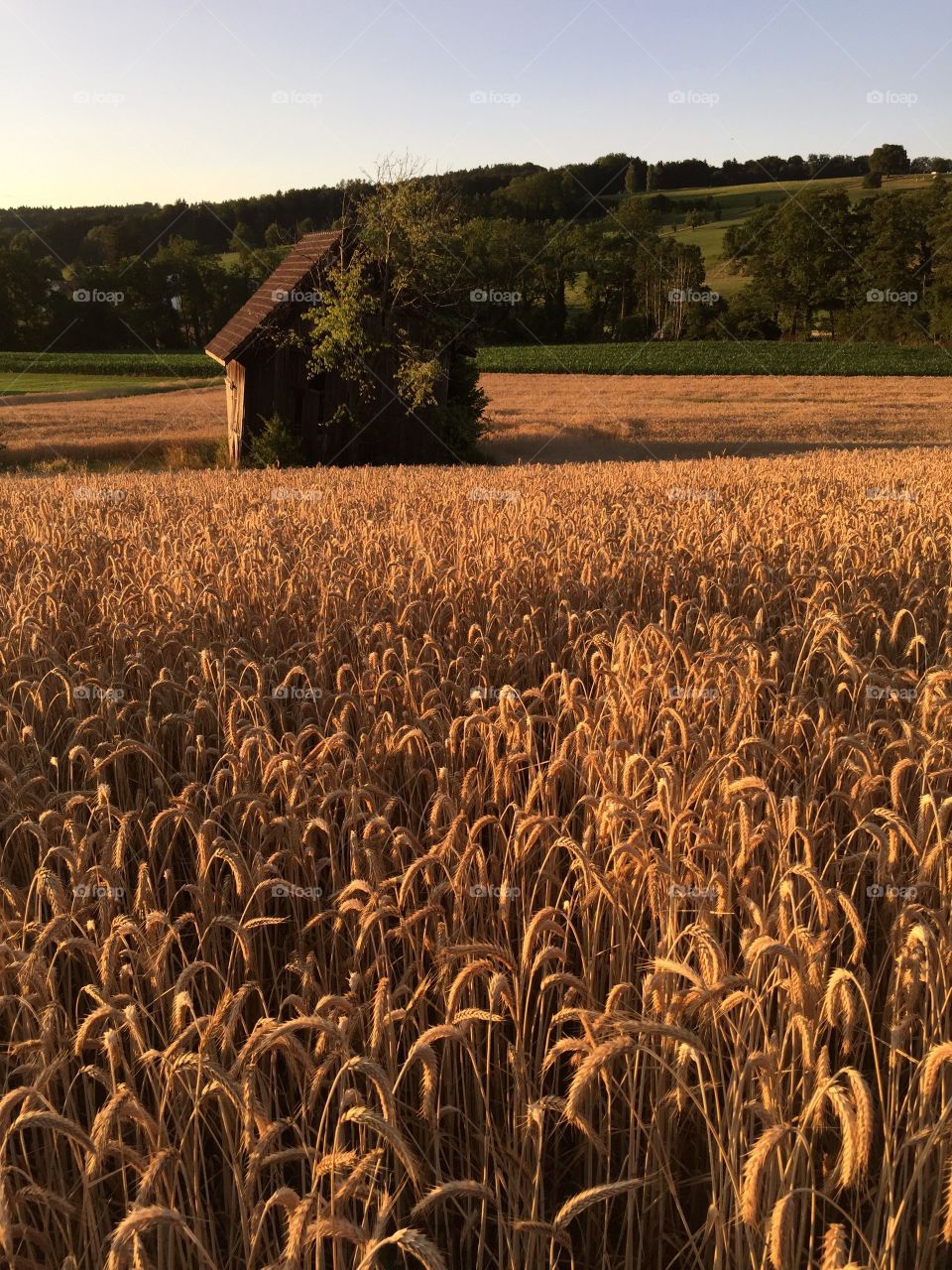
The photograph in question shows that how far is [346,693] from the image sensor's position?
3848 mm

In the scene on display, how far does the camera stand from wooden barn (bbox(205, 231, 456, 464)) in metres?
27.6

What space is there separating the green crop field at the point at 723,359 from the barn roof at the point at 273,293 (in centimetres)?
3326

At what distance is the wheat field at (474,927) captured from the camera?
1.76 m

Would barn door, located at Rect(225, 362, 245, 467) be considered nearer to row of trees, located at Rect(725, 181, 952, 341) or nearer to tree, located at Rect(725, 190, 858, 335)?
row of trees, located at Rect(725, 181, 952, 341)

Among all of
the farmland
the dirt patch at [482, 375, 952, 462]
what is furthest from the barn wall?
the dirt patch at [482, 375, 952, 462]

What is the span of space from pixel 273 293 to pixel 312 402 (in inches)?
147

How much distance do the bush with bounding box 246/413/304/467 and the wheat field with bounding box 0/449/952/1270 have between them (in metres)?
20.8

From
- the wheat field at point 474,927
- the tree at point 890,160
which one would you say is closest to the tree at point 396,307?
the wheat field at point 474,927

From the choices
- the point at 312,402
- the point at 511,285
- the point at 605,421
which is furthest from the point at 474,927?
the point at 511,285

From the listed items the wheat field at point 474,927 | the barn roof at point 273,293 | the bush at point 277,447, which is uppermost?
the barn roof at point 273,293

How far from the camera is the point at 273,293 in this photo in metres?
28.6

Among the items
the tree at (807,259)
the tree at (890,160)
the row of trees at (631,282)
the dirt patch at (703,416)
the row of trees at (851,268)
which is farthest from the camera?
the tree at (890,160)

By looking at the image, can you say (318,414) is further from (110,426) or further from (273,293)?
(110,426)

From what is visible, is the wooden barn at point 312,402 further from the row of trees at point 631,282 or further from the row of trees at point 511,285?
the row of trees at point 511,285
